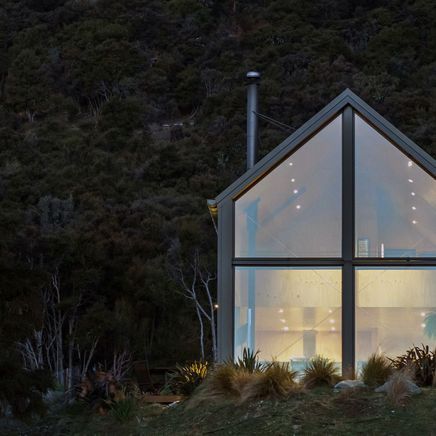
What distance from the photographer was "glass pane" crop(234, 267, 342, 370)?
13664 millimetres

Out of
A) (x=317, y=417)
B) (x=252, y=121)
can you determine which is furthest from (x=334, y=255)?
(x=252, y=121)

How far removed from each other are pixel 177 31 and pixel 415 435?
175ft

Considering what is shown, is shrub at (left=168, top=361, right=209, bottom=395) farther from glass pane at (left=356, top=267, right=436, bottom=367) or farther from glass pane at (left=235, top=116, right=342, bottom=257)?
glass pane at (left=356, top=267, right=436, bottom=367)

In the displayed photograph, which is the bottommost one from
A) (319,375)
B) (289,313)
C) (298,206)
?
(319,375)

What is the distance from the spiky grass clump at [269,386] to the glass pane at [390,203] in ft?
8.83

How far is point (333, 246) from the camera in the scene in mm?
13867

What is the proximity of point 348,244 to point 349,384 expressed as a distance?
2485 mm

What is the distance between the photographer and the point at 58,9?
63.7 m

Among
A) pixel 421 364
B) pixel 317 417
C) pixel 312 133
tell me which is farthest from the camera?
pixel 312 133

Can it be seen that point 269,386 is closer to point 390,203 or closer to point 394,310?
point 394,310

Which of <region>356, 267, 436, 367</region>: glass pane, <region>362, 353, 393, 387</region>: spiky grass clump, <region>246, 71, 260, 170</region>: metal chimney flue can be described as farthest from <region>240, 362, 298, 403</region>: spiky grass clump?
<region>246, 71, 260, 170</region>: metal chimney flue

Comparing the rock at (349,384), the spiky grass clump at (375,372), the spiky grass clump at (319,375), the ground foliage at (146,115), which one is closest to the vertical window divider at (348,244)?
the spiky grass clump at (319,375)

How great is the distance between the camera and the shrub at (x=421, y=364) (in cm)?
1216

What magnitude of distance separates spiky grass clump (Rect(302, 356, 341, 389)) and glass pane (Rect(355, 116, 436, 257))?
1.95 m
